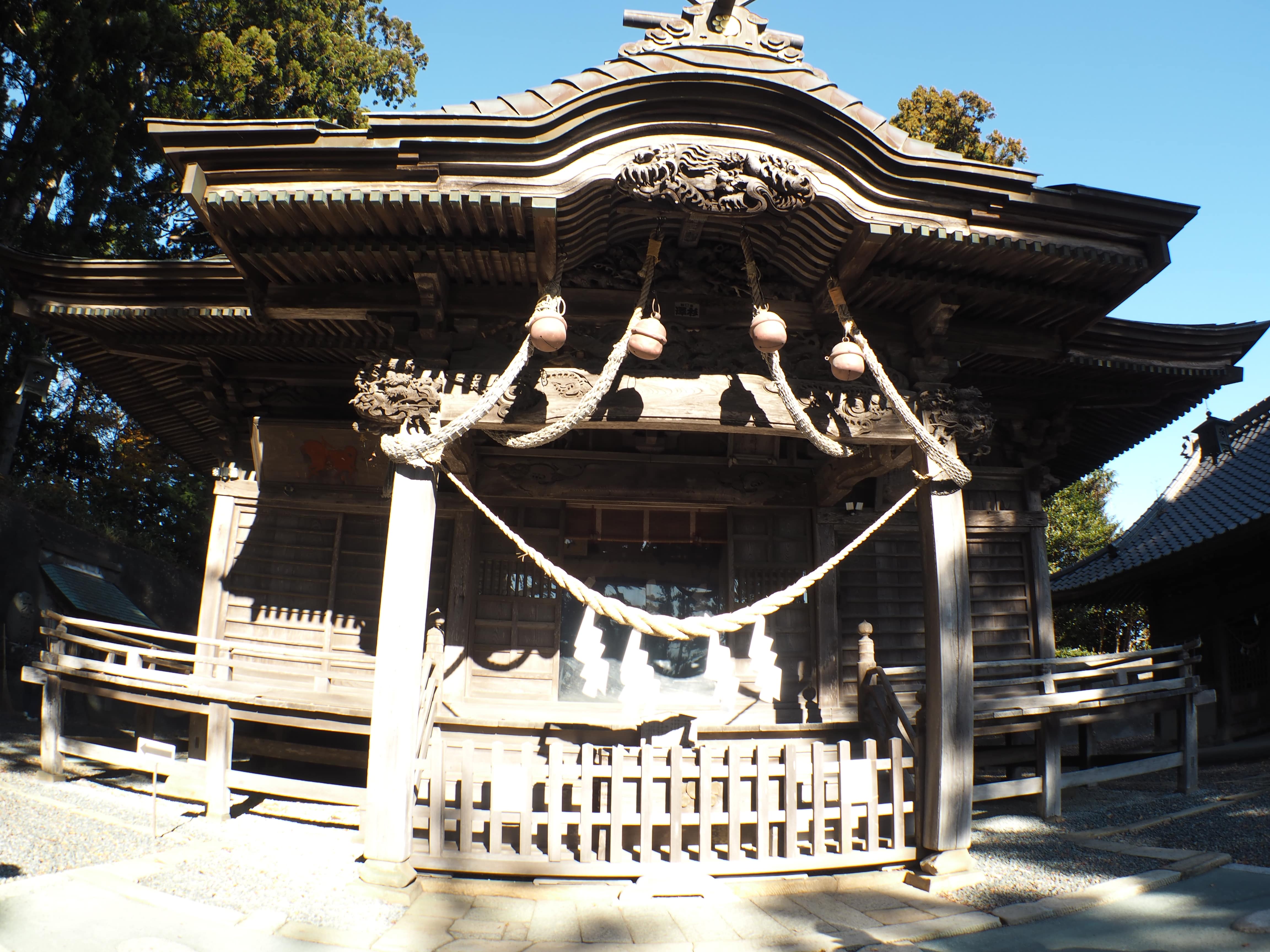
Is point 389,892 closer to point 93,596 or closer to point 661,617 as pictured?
point 661,617

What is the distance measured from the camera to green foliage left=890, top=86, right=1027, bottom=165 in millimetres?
18000

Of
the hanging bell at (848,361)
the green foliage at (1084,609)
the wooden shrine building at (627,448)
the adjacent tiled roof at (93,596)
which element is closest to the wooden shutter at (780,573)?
the wooden shrine building at (627,448)

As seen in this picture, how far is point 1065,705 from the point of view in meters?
7.01

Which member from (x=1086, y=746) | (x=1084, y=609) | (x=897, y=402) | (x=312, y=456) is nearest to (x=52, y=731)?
(x=312, y=456)

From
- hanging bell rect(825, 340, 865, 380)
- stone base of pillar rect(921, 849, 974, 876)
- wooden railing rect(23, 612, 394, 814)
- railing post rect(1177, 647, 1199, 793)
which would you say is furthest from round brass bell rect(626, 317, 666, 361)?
railing post rect(1177, 647, 1199, 793)

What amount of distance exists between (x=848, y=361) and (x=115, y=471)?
20.2 meters

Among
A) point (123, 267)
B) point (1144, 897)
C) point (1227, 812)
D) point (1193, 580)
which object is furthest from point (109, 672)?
point (1193, 580)

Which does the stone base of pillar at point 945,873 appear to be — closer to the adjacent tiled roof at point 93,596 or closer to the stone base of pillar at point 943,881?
the stone base of pillar at point 943,881

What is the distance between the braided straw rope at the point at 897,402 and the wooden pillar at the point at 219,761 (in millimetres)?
6425

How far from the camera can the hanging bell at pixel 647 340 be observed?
204 inches

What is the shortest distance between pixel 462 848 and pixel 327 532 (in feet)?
13.8

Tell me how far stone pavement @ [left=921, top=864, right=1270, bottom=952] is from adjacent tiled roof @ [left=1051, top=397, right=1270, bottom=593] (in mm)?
6747

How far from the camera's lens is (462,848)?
5047mm

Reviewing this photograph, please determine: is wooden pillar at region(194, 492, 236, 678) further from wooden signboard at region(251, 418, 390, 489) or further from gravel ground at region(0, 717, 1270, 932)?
gravel ground at region(0, 717, 1270, 932)
